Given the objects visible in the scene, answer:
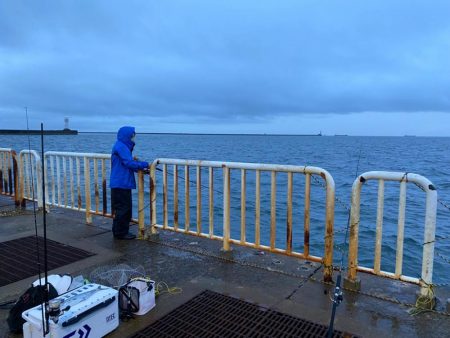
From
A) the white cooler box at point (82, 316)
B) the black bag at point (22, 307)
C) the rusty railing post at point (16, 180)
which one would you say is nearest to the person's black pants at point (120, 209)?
the white cooler box at point (82, 316)

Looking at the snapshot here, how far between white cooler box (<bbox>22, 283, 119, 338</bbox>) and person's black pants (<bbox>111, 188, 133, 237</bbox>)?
8.10ft

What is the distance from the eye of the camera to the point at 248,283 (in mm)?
4164

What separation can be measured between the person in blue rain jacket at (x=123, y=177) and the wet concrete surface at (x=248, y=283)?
280mm

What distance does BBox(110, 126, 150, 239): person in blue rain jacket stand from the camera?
554 cm

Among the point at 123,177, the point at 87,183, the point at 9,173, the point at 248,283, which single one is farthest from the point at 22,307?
the point at 9,173

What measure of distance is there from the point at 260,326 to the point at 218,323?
1.24ft

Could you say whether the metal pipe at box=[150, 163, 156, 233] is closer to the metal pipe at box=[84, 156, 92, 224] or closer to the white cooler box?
the metal pipe at box=[84, 156, 92, 224]

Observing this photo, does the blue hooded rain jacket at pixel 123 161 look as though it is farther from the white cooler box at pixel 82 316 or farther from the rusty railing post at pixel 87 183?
the white cooler box at pixel 82 316

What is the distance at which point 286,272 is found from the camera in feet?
14.6

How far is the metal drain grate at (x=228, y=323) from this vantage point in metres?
3.17

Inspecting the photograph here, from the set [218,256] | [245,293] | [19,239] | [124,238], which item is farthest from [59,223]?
[245,293]

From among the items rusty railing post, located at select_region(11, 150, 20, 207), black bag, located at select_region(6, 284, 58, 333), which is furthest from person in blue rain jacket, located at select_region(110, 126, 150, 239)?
rusty railing post, located at select_region(11, 150, 20, 207)

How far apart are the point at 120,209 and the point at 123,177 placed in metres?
0.51

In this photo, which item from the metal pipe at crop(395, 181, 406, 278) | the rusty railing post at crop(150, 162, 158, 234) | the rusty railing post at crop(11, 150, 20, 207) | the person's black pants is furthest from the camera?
the rusty railing post at crop(11, 150, 20, 207)
